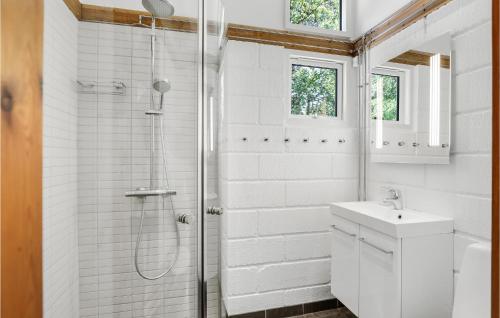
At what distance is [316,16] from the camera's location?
2404 millimetres

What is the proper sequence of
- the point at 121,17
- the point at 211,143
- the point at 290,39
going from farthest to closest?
the point at 290,39
the point at 211,143
the point at 121,17

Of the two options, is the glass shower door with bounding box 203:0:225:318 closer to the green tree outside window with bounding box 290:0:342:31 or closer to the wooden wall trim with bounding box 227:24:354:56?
the wooden wall trim with bounding box 227:24:354:56

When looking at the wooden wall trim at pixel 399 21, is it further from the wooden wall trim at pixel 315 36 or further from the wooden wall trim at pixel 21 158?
the wooden wall trim at pixel 21 158

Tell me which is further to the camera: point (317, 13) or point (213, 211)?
point (317, 13)

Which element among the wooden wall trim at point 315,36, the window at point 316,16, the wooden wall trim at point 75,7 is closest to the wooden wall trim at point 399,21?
the wooden wall trim at point 315,36

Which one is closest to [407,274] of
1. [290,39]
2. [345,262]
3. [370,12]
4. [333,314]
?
[345,262]

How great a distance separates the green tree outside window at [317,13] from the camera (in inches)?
92.5

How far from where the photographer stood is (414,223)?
150 cm

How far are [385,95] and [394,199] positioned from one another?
75cm

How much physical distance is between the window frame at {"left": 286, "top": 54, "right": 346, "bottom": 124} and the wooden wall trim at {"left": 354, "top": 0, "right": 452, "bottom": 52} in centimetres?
22

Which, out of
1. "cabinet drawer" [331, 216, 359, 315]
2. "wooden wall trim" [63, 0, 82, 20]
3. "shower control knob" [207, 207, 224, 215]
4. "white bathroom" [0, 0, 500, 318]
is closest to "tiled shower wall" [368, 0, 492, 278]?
"white bathroom" [0, 0, 500, 318]

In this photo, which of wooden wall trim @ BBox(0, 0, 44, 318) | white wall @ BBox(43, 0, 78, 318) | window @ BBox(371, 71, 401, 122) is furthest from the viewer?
window @ BBox(371, 71, 401, 122)

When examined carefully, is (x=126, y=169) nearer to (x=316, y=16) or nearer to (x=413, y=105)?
(x=413, y=105)

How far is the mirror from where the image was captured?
1597 millimetres
